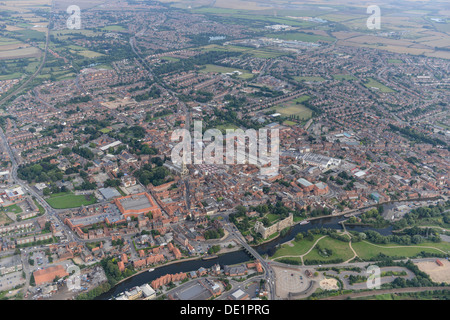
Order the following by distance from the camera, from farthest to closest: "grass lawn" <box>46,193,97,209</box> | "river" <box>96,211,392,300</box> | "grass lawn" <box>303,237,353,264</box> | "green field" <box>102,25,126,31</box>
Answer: "green field" <box>102,25,126,31</box>
"grass lawn" <box>46,193,97,209</box>
"grass lawn" <box>303,237,353,264</box>
"river" <box>96,211,392,300</box>

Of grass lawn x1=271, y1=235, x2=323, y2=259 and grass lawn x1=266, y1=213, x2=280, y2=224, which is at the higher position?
grass lawn x1=266, y1=213, x2=280, y2=224

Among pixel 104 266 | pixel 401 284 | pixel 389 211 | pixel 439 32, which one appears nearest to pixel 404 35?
pixel 439 32

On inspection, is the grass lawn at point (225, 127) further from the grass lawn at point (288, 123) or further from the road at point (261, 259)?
the road at point (261, 259)

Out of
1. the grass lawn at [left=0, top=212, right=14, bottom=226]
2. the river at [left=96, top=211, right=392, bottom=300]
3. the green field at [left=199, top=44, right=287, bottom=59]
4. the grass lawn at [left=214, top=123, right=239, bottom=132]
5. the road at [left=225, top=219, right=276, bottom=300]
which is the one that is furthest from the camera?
the green field at [left=199, top=44, right=287, bottom=59]

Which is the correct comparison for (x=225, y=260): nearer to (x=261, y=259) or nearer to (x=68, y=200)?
(x=261, y=259)

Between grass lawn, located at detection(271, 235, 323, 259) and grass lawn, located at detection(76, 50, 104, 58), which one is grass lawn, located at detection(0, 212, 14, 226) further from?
grass lawn, located at detection(76, 50, 104, 58)

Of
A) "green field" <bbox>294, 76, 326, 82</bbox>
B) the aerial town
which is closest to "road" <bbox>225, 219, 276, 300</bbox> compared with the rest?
the aerial town

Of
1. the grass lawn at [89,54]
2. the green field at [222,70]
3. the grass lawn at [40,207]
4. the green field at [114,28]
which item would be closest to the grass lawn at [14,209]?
the grass lawn at [40,207]

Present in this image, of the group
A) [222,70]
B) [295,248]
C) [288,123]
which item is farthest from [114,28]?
[295,248]
